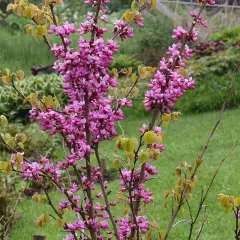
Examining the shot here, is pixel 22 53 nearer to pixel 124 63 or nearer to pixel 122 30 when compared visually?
pixel 124 63

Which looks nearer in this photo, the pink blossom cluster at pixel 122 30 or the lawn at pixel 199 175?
the pink blossom cluster at pixel 122 30

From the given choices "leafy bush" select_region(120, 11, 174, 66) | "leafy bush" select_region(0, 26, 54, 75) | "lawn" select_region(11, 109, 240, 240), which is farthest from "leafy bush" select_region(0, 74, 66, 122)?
"leafy bush" select_region(120, 11, 174, 66)

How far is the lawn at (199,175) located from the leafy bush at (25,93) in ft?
4.89

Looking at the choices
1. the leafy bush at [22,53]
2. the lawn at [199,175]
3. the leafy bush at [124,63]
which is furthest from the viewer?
the leafy bush at [22,53]

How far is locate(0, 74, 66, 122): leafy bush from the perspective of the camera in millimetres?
10461

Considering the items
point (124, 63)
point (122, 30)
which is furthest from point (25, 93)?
point (122, 30)

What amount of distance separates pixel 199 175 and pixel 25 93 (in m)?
4.41

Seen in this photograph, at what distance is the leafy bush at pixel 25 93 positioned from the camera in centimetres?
1046

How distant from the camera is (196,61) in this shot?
40.3 feet

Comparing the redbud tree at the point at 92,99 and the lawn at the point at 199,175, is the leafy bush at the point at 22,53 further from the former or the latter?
the redbud tree at the point at 92,99

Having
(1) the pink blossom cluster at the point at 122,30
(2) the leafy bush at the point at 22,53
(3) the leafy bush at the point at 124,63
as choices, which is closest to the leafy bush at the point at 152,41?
(3) the leafy bush at the point at 124,63

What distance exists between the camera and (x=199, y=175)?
7.08m

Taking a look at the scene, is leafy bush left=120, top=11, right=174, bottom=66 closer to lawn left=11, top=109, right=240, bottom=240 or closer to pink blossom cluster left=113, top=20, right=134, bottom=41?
lawn left=11, top=109, right=240, bottom=240

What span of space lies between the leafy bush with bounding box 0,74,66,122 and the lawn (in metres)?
1.49
